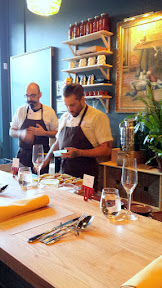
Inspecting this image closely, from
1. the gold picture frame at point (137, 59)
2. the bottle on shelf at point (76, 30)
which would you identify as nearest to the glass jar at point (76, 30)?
the bottle on shelf at point (76, 30)

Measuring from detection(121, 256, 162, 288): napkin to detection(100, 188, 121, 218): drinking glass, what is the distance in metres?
0.42

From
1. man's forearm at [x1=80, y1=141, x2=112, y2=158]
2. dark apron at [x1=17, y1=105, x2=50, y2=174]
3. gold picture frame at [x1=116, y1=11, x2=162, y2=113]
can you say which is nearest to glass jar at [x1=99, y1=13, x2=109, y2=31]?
gold picture frame at [x1=116, y1=11, x2=162, y2=113]

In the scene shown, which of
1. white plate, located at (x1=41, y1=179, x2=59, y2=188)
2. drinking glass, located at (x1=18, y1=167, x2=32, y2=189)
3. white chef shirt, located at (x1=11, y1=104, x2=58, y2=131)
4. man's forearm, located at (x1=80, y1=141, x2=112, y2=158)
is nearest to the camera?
drinking glass, located at (x1=18, y1=167, x2=32, y2=189)

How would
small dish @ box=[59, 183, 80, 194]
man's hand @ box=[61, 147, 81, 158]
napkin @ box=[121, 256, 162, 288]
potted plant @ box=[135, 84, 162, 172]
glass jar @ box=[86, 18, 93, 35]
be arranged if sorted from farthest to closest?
1. glass jar @ box=[86, 18, 93, 35]
2. potted plant @ box=[135, 84, 162, 172]
3. man's hand @ box=[61, 147, 81, 158]
4. small dish @ box=[59, 183, 80, 194]
5. napkin @ box=[121, 256, 162, 288]

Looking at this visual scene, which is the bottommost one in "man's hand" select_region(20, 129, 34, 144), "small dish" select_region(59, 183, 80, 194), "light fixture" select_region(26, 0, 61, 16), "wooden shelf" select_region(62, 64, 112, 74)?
"small dish" select_region(59, 183, 80, 194)

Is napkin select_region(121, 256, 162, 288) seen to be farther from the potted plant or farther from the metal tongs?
the potted plant

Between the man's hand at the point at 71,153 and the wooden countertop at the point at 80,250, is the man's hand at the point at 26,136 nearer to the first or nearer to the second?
the man's hand at the point at 71,153

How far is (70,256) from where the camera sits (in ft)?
2.86

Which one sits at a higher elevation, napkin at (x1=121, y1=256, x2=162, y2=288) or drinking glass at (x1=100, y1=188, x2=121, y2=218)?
drinking glass at (x1=100, y1=188, x2=121, y2=218)

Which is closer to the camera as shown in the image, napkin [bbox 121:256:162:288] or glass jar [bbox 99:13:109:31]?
napkin [bbox 121:256:162:288]

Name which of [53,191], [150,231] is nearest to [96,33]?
[53,191]

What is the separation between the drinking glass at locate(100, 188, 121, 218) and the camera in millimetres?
1126

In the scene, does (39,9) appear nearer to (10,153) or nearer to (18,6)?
(18,6)

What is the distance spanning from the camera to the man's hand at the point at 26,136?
3160 millimetres
